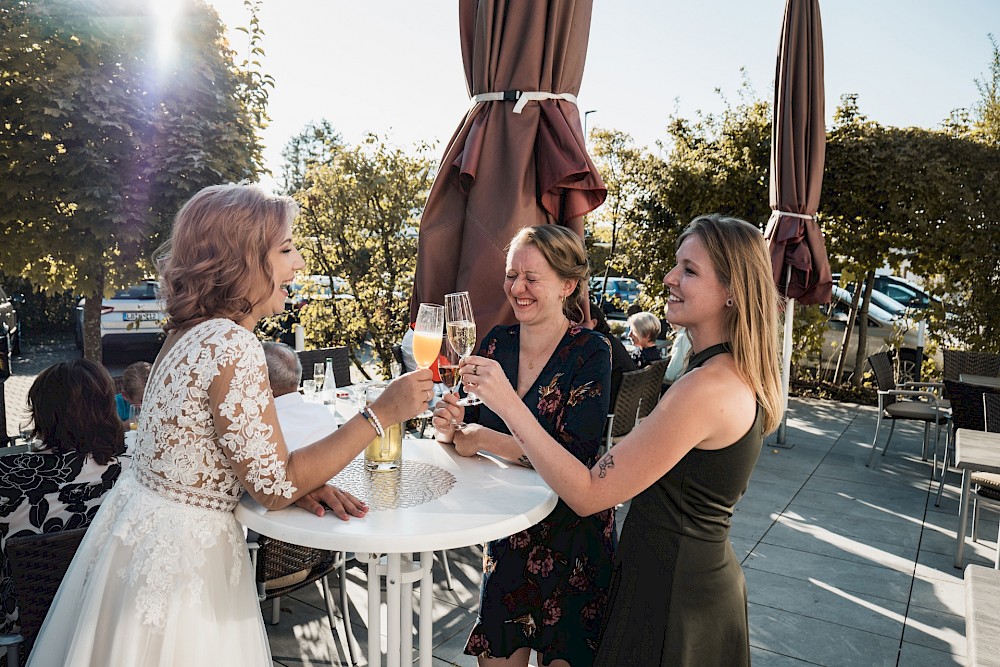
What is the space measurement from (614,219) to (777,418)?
11.5 metres

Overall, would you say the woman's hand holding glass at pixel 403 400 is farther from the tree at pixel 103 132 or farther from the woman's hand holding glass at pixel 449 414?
the tree at pixel 103 132

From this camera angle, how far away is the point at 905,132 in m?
8.87

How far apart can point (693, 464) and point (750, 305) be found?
45 cm

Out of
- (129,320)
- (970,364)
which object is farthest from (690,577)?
(129,320)

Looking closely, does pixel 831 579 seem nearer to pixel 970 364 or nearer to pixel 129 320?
pixel 970 364

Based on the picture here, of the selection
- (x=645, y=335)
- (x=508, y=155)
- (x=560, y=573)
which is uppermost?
(x=508, y=155)

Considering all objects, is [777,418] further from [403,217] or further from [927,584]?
[403,217]

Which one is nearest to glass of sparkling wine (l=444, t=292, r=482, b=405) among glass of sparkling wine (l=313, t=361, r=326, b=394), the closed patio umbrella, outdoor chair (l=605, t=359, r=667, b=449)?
glass of sparkling wine (l=313, t=361, r=326, b=394)

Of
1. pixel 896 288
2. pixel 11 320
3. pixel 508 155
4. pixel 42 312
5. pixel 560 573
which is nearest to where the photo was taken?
pixel 560 573

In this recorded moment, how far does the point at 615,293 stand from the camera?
14727 mm

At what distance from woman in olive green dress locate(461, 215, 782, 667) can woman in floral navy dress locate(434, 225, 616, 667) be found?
266mm

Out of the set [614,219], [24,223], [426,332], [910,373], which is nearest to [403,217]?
[24,223]

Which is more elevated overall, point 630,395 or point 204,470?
point 204,470

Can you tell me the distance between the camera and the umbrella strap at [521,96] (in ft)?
8.11
